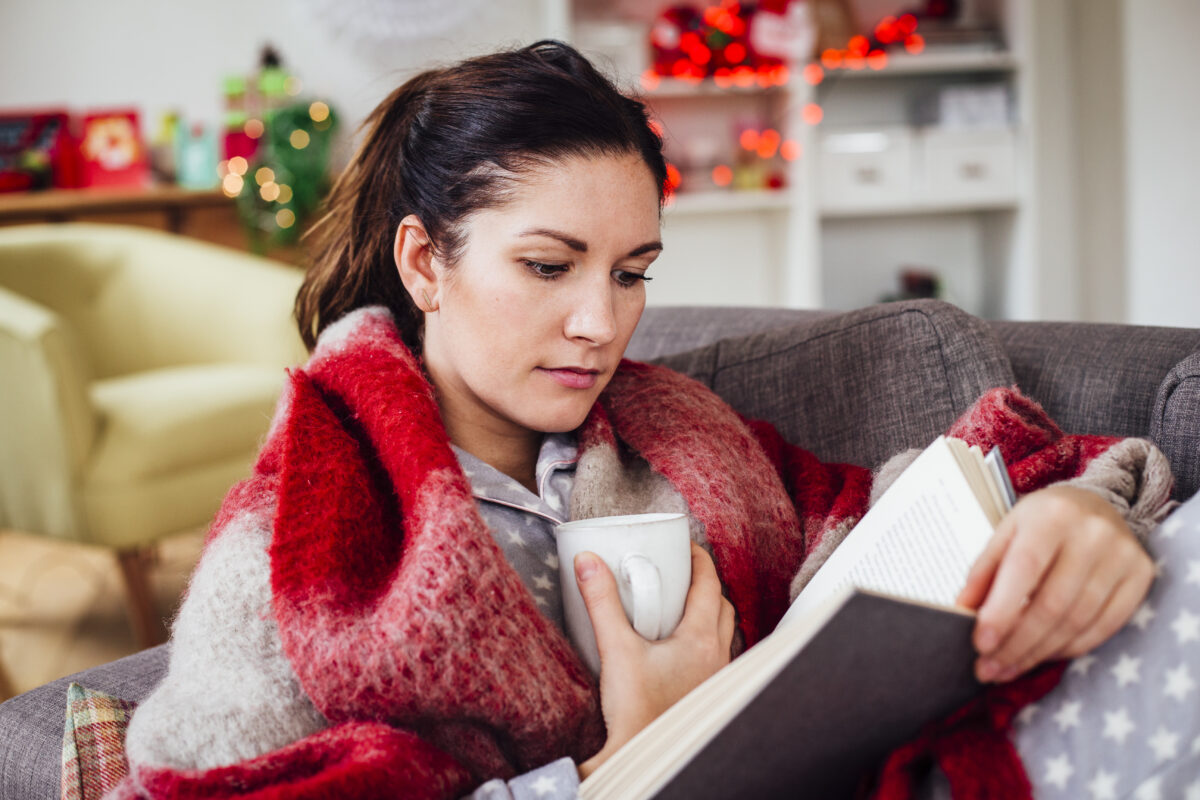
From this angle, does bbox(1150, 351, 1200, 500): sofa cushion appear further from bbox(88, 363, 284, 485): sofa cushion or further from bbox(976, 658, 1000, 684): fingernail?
bbox(88, 363, 284, 485): sofa cushion

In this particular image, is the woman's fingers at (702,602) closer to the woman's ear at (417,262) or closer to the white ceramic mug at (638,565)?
the white ceramic mug at (638,565)

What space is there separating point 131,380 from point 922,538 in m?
2.11

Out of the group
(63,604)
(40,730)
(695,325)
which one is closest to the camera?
(40,730)

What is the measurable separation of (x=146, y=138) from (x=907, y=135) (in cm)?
241

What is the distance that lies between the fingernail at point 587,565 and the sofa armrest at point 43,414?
152 cm

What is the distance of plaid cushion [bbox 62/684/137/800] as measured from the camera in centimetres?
66

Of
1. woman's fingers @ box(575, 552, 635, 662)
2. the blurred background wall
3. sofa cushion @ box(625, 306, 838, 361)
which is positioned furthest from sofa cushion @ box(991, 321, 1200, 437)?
the blurred background wall

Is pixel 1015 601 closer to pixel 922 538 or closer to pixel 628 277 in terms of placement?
pixel 922 538

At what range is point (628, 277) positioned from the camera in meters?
0.89

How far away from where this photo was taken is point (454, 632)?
0.65 meters

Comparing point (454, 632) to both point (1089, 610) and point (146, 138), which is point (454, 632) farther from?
point (146, 138)

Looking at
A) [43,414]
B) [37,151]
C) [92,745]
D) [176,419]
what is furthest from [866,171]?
[92,745]

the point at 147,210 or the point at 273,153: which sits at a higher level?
the point at 273,153

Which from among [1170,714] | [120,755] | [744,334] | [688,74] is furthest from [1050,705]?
[688,74]
